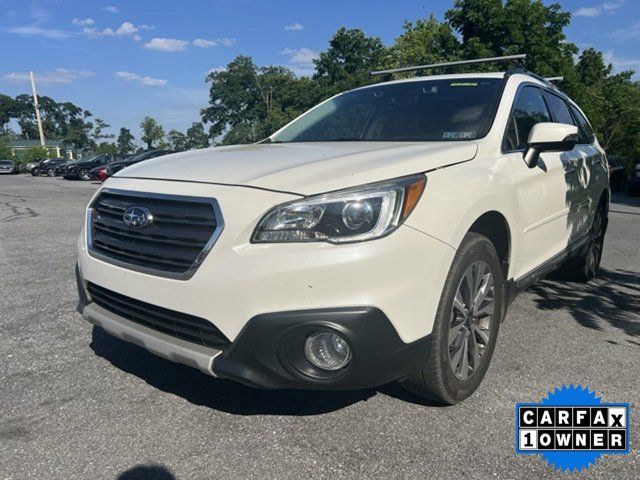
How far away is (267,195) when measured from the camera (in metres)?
2.17

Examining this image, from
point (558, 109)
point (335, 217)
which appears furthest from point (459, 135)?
point (558, 109)

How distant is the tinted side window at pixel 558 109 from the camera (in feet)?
13.7

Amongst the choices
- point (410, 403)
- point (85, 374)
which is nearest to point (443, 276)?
point (410, 403)

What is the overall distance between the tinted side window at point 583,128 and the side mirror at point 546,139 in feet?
5.53

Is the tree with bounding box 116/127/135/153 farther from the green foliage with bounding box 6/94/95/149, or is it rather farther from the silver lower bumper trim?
the silver lower bumper trim

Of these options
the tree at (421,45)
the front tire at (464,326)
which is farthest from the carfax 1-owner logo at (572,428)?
the tree at (421,45)

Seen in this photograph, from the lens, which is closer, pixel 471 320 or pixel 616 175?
pixel 471 320

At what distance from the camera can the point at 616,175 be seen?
19.5 meters

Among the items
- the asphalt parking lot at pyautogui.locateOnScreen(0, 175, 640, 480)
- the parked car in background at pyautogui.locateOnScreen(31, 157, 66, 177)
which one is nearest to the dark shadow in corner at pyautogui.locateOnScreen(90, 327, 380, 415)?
the asphalt parking lot at pyautogui.locateOnScreen(0, 175, 640, 480)

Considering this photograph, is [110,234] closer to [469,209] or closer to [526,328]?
[469,209]

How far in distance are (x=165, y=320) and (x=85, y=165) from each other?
1169 inches

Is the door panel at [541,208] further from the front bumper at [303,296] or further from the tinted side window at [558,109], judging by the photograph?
the front bumper at [303,296]

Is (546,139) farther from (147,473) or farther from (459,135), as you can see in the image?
(147,473)

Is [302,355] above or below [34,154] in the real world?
below
